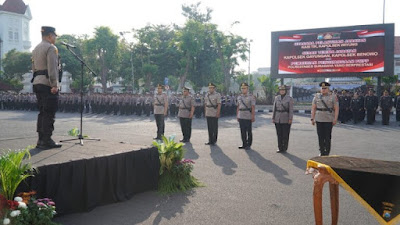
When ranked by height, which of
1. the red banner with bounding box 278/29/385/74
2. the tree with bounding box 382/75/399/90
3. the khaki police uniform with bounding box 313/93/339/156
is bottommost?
the khaki police uniform with bounding box 313/93/339/156

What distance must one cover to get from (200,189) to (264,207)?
1.16m

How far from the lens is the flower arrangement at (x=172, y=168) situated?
503 centimetres

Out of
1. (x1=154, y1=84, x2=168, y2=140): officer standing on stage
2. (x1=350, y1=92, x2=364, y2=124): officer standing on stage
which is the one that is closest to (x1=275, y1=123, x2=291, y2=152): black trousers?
(x1=154, y1=84, x2=168, y2=140): officer standing on stage

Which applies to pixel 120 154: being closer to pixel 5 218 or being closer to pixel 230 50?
pixel 5 218

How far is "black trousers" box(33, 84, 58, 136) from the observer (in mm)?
4930

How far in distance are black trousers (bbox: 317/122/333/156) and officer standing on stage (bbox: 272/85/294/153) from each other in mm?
1014

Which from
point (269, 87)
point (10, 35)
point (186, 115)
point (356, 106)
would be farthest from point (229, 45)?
point (10, 35)

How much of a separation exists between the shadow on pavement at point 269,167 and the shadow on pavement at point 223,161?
0.54 metres

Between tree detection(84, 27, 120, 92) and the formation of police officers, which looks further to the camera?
tree detection(84, 27, 120, 92)

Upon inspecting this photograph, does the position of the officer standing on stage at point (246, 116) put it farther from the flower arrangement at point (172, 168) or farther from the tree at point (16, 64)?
the tree at point (16, 64)

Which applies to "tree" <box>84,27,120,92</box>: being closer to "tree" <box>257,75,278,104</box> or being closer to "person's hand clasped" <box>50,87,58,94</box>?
"tree" <box>257,75,278,104</box>

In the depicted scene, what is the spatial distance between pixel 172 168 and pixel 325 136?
3986 mm

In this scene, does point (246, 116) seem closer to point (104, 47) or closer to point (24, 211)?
point (24, 211)

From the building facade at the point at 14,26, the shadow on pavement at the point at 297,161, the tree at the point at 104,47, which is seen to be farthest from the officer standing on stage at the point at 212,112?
the building facade at the point at 14,26
